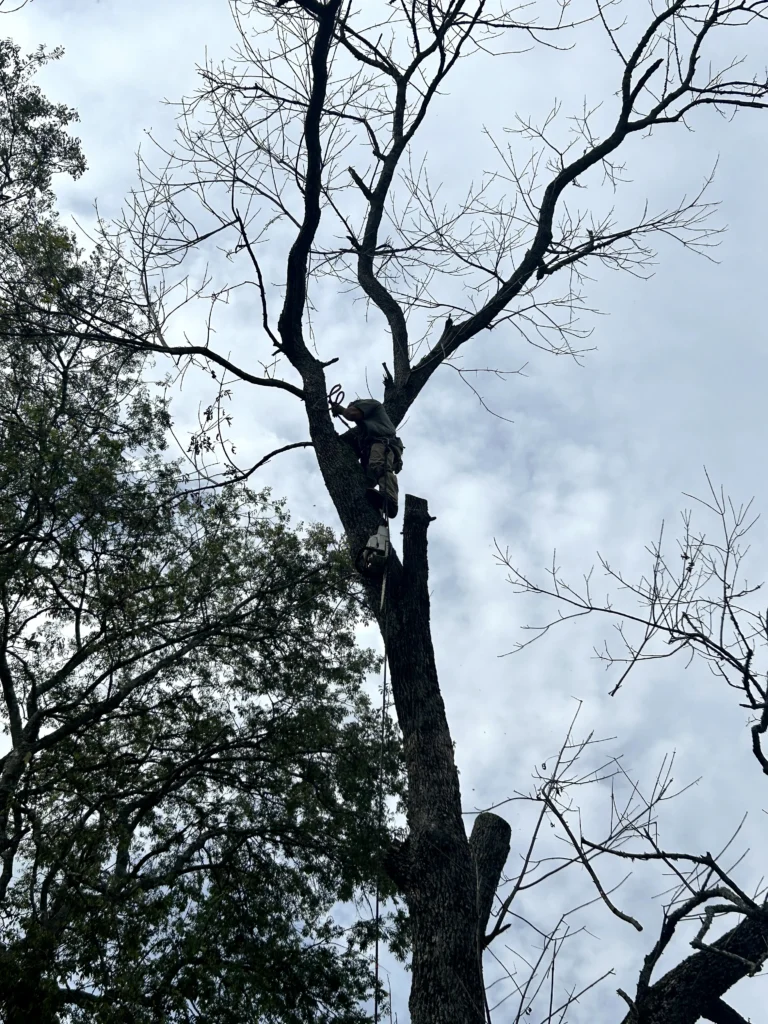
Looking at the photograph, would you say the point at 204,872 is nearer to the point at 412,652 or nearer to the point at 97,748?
the point at 97,748

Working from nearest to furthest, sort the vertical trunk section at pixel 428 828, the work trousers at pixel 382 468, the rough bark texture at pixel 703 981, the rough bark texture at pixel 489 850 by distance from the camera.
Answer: the rough bark texture at pixel 703 981
the vertical trunk section at pixel 428 828
the rough bark texture at pixel 489 850
the work trousers at pixel 382 468

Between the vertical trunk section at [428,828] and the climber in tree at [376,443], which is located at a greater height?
the climber in tree at [376,443]

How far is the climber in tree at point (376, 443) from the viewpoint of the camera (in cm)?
573

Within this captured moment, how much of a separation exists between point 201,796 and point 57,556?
238cm

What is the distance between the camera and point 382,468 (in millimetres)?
5715

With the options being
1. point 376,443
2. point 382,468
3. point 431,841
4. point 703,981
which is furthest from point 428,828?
point 376,443

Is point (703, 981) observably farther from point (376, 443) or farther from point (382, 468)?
point (376, 443)

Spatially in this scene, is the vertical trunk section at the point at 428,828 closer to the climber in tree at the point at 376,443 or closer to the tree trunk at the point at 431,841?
the tree trunk at the point at 431,841

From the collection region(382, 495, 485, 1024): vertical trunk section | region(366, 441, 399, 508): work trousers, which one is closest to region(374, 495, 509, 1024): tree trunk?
region(382, 495, 485, 1024): vertical trunk section

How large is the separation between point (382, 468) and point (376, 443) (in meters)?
0.21

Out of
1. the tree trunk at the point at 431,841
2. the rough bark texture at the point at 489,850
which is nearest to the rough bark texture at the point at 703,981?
the tree trunk at the point at 431,841

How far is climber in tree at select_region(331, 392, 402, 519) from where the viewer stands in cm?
A: 573

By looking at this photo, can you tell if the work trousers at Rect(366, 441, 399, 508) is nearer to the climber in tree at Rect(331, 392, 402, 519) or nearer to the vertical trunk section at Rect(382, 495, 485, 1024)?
the climber in tree at Rect(331, 392, 402, 519)

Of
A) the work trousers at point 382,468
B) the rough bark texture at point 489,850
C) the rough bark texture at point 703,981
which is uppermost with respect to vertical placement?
the work trousers at point 382,468
